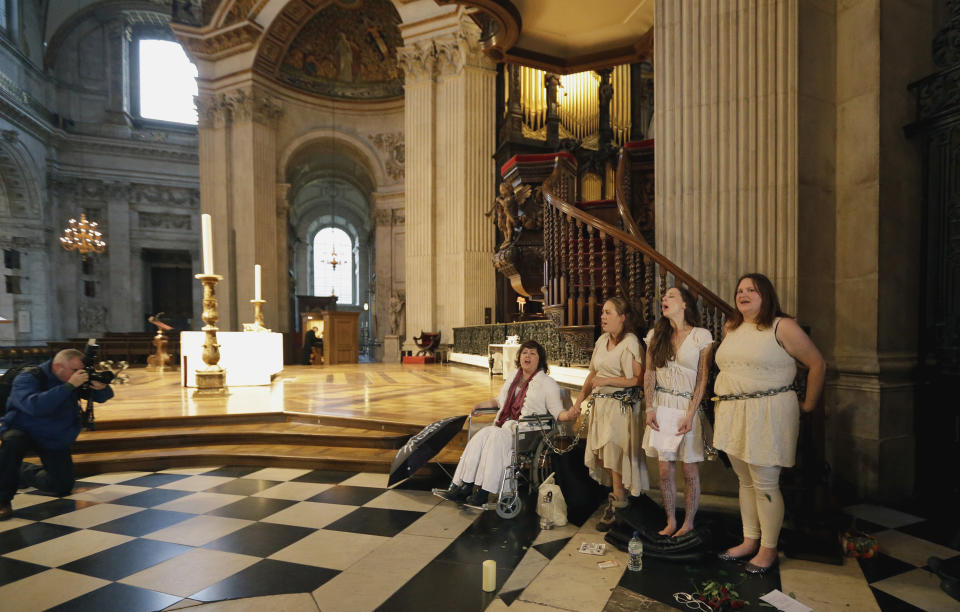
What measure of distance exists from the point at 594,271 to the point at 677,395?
1.94 m

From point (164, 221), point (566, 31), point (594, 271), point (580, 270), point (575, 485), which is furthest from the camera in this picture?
point (164, 221)

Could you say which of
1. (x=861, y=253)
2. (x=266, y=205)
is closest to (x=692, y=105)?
(x=861, y=253)

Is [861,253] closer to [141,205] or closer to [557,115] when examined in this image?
[557,115]

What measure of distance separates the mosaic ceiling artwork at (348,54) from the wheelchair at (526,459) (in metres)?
16.7

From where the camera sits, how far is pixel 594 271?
4.61 meters

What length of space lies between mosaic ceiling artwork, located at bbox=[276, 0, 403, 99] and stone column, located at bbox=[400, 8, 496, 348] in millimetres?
4621

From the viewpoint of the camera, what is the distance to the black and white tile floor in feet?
7.75

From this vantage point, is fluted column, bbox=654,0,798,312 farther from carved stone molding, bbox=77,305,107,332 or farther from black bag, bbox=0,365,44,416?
carved stone molding, bbox=77,305,107,332

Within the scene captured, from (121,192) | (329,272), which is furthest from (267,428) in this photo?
(329,272)

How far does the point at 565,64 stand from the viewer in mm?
6566

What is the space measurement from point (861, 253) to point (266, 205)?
15993 millimetres

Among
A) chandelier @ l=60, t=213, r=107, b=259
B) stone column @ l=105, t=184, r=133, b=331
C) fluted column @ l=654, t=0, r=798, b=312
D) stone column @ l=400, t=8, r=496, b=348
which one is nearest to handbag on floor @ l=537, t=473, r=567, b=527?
fluted column @ l=654, t=0, r=798, b=312

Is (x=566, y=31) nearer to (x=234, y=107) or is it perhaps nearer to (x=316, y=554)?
(x=316, y=554)

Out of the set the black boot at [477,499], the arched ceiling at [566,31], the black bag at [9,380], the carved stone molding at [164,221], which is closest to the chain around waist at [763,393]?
the black boot at [477,499]
